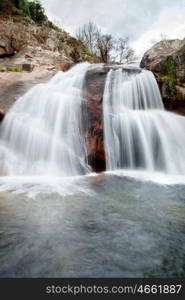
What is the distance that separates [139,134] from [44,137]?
3115mm

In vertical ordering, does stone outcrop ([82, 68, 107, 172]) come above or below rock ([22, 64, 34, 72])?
below

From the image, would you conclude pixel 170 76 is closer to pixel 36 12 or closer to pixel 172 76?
pixel 172 76

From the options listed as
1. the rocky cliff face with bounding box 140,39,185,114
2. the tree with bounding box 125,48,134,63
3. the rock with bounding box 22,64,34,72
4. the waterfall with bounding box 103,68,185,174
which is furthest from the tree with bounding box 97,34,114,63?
the waterfall with bounding box 103,68,185,174

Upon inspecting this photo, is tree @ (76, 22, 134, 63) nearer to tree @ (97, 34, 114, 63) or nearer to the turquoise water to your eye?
tree @ (97, 34, 114, 63)

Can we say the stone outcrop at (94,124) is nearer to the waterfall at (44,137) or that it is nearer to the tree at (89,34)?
the waterfall at (44,137)

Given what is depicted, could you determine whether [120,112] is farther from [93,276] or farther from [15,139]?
[93,276]

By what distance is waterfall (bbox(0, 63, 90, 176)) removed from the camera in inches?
221

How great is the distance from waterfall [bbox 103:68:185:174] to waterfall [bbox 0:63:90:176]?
1.03 meters

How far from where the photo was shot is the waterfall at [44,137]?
562 cm

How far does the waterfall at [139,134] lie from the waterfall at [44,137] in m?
1.03

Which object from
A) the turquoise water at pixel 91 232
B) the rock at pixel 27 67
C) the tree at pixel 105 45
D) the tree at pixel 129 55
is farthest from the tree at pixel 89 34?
the turquoise water at pixel 91 232

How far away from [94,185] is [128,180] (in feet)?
3.25

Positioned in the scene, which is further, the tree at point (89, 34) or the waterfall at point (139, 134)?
the tree at point (89, 34)

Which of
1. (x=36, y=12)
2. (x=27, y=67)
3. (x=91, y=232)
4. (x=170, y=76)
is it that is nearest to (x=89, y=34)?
(x=36, y=12)
